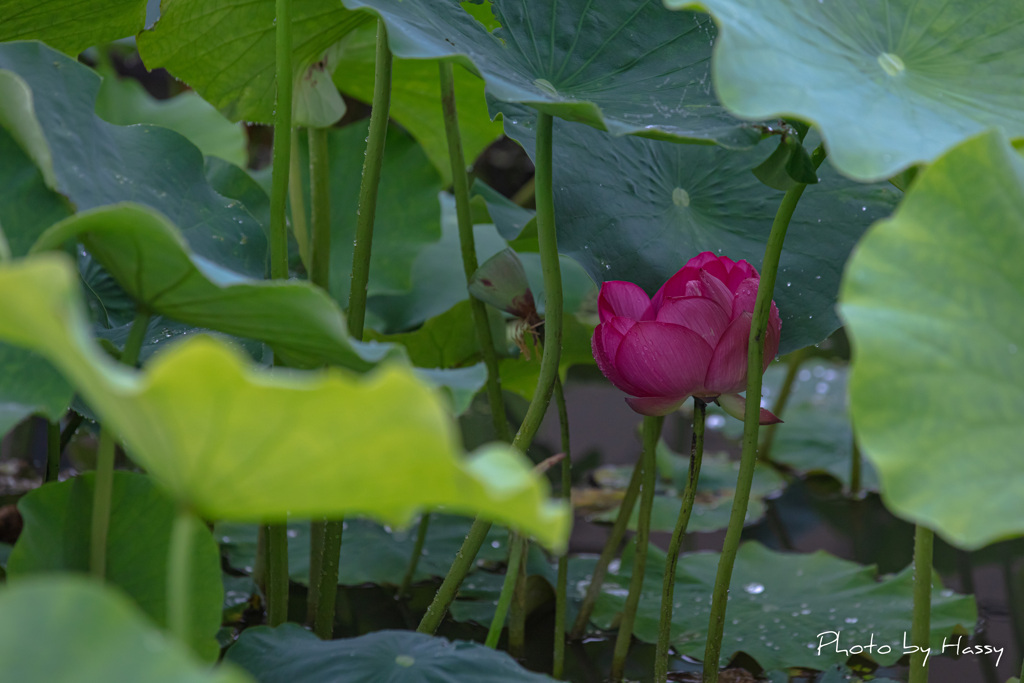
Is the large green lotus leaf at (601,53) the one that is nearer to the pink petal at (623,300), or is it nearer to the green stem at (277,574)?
the pink petal at (623,300)

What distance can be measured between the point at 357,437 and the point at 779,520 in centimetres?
98

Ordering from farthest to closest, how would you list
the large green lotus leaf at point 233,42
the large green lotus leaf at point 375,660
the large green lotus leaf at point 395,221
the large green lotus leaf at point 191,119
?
the large green lotus leaf at point 191,119 → the large green lotus leaf at point 395,221 → the large green lotus leaf at point 233,42 → the large green lotus leaf at point 375,660

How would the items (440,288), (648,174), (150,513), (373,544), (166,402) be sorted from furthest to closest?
(440,288)
(373,544)
(648,174)
(150,513)
(166,402)

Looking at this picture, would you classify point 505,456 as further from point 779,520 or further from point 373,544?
point 779,520

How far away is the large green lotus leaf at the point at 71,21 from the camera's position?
2.11 feet

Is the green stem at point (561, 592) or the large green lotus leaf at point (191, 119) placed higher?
the large green lotus leaf at point (191, 119)

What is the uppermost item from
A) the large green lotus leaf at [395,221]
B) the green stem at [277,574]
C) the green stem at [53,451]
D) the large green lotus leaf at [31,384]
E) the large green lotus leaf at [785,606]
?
the large green lotus leaf at [395,221]

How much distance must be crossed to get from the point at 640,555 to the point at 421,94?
1.89ft

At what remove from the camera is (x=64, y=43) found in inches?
27.9

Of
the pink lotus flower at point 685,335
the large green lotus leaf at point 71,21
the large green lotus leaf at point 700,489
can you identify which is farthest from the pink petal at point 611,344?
the large green lotus leaf at point 700,489

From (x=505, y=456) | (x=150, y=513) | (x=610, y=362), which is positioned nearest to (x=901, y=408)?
(x=505, y=456)

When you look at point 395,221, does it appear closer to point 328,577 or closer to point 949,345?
point 328,577

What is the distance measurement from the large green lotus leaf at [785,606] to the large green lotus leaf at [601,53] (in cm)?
45

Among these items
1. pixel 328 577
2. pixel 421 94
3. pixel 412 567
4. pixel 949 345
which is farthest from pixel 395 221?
pixel 949 345
